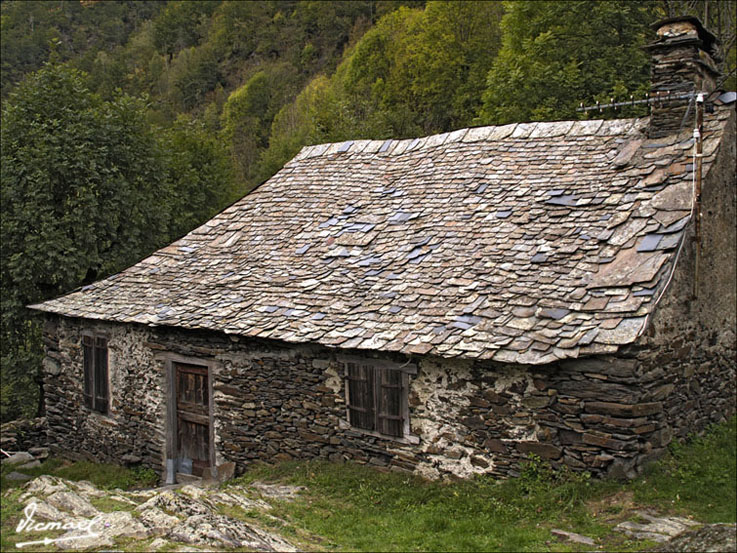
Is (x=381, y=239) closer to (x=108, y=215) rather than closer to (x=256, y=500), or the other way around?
(x=256, y=500)

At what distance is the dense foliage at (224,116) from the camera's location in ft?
57.8

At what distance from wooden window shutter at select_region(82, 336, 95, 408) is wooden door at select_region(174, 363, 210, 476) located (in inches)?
92.6

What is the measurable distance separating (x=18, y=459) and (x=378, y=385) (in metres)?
8.52

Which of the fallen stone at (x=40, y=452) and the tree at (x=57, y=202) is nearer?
the fallen stone at (x=40, y=452)

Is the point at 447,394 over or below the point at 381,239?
below

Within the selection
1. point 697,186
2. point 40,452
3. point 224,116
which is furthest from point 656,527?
point 224,116

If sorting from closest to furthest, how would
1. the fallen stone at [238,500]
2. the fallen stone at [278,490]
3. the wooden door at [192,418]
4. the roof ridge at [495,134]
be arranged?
the fallen stone at [238,500], the fallen stone at [278,490], the roof ridge at [495,134], the wooden door at [192,418]

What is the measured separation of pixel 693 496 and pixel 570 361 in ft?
6.59

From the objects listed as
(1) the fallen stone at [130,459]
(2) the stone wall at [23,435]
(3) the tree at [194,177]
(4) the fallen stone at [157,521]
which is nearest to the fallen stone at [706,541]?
(4) the fallen stone at [157,521]

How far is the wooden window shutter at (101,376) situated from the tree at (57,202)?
473cm

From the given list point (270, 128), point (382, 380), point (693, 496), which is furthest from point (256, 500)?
point (270, 128)

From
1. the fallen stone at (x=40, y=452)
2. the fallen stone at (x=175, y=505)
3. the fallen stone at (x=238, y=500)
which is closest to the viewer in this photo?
the fallen stone at (x=175, y=505)

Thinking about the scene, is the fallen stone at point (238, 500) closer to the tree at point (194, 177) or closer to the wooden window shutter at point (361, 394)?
the wooden window shutter at point (361, 394)

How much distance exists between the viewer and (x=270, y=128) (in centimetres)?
5141
